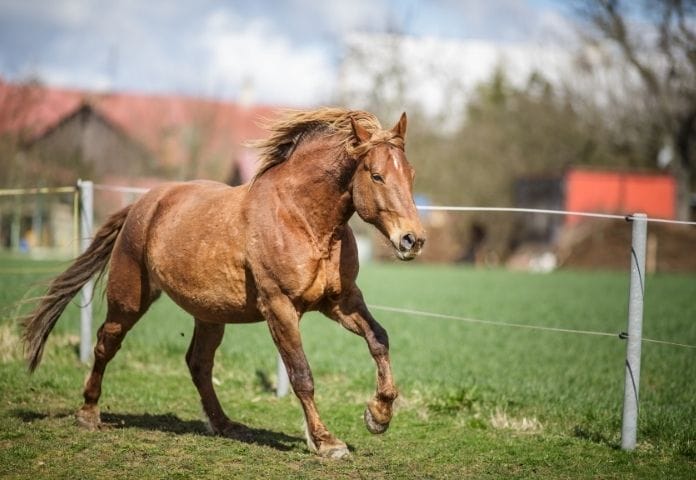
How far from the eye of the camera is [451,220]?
43.6m

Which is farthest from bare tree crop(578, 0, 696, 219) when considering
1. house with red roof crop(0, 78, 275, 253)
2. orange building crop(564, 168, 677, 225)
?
house with red roof crop(0, 78, 275, 253)

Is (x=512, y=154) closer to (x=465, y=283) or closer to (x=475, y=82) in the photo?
(x=475, y=82)

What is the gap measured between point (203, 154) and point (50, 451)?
4033cm

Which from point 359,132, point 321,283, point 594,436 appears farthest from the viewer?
point 594,436

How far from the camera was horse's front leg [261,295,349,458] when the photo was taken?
5.61 metres

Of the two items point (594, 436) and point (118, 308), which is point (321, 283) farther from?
point (594, 436)

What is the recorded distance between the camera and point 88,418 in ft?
21.9

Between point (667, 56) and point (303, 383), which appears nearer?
point (303, 383)

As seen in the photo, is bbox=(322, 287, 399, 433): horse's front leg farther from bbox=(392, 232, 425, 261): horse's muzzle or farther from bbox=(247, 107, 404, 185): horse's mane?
bbox=(247, 107, 404, 185): horse's mane

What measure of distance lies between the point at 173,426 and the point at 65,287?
1.75 meters

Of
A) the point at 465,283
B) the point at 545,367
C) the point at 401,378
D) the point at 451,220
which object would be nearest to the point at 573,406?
the point at 401,378

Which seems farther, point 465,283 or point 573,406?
point 465,283

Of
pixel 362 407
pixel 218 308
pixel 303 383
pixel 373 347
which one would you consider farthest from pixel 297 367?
pixel 362 407

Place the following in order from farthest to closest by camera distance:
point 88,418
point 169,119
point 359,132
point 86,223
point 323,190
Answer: point 169,119 → point 86,223 → point 88,418 → point 323,190 → point 359,132
